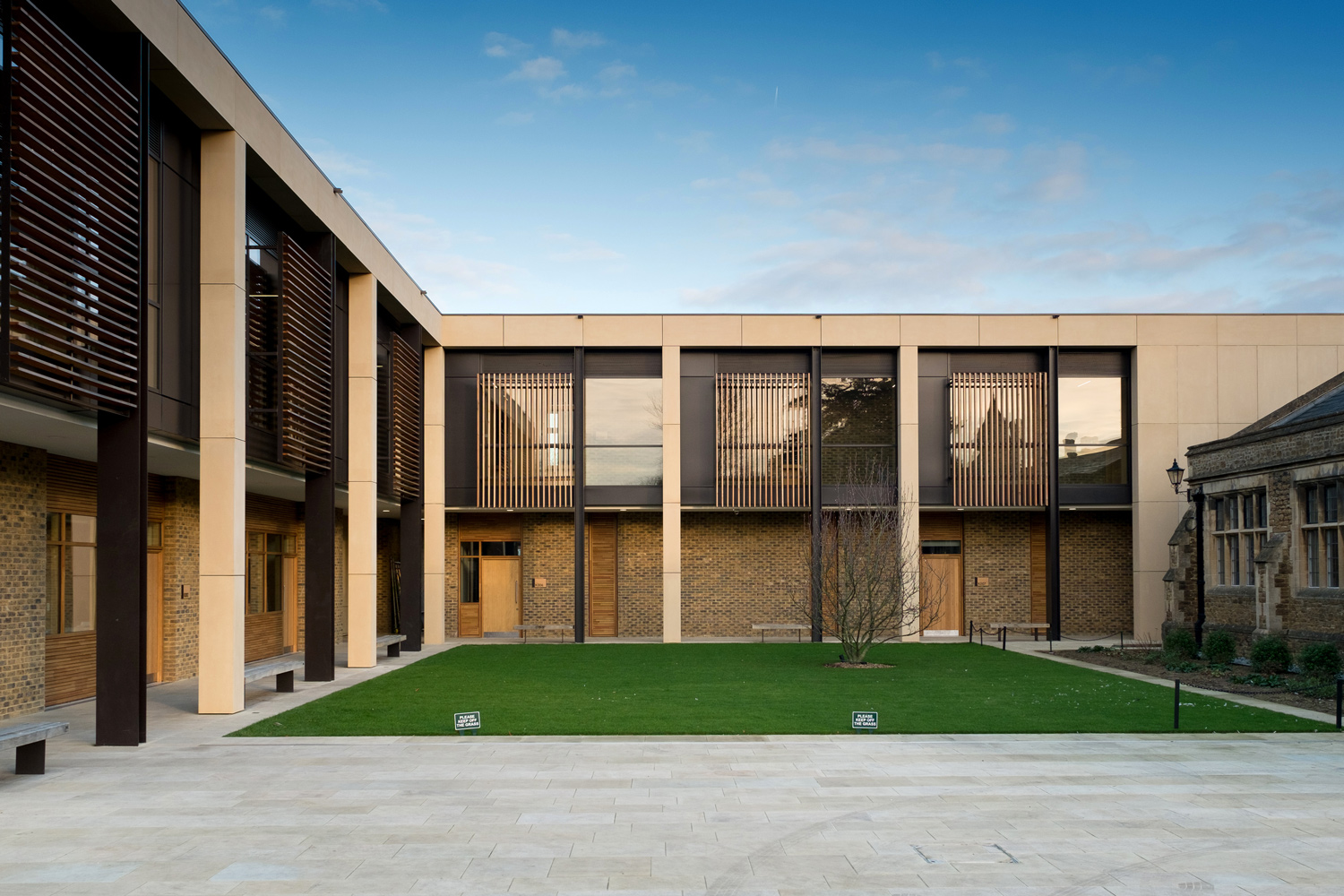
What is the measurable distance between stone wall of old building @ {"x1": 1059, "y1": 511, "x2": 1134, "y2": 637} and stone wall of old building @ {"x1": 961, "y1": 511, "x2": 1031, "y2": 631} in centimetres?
98

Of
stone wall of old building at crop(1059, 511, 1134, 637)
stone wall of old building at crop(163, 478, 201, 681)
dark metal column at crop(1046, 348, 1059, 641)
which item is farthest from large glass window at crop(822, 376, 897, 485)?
stone wall of old building at crop(163, 478, 201, 681)

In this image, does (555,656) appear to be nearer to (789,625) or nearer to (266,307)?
(789,625)

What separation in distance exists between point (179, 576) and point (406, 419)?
7.30 m

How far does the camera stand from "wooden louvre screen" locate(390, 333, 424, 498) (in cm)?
2364

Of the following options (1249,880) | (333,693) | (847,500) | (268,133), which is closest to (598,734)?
(333,693)

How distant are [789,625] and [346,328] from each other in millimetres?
13674

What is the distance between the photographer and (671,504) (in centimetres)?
2705

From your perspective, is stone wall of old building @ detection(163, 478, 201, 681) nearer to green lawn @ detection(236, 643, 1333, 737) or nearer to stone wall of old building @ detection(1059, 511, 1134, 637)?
green lawn @ detection(236, 643, 1333, 737)

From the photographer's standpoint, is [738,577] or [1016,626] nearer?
[1016,626]

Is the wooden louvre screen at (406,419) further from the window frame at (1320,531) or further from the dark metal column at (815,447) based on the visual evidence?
the window frame at (1320,531)

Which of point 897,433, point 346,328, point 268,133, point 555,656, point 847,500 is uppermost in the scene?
point 268,133

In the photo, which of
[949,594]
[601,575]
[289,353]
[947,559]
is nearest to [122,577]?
[289,353]

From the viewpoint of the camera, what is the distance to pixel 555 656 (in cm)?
2294

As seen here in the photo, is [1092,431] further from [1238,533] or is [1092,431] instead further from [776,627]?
[776,627]
